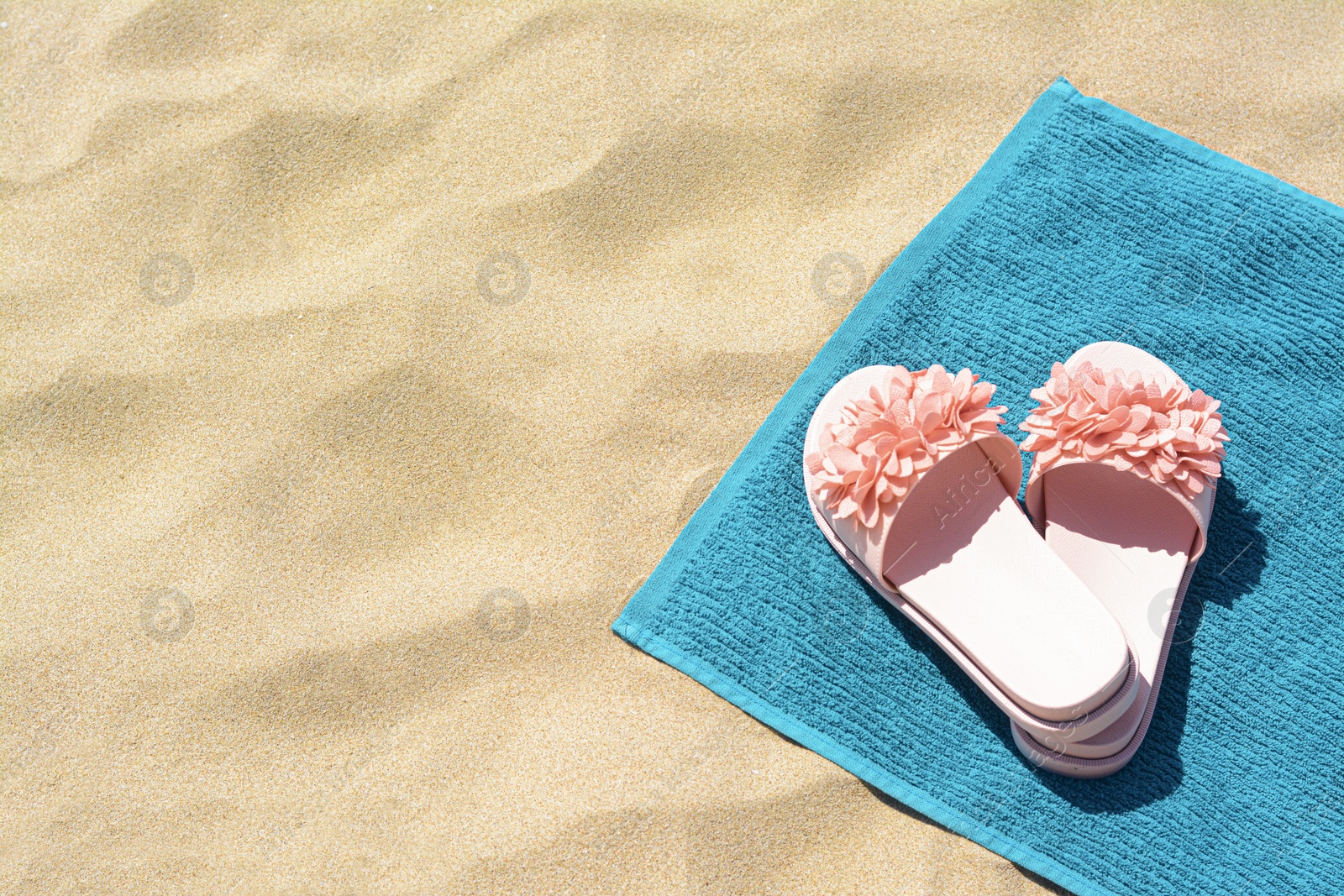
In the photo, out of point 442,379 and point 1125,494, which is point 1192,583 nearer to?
point 1125,494

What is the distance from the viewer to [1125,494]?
1096 mm

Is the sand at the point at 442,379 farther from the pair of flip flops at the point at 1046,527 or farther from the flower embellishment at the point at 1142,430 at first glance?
the flower embellishment at the point at 1142,430

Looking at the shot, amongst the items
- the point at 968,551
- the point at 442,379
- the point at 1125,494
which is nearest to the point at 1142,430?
the point at 1125,494

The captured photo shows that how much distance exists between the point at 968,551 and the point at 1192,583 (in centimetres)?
30

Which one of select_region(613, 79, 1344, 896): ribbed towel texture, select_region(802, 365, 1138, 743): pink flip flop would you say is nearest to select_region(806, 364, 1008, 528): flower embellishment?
select_region(802, 365, 1138, 743): pink flip flop

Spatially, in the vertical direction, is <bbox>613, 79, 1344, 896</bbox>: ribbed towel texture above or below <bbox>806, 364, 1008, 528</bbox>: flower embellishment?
below

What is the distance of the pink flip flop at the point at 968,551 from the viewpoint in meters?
1.03

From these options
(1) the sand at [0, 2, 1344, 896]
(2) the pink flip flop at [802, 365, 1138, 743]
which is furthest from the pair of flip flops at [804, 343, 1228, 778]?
(1) the sand at [0, 2, 1344, 896]

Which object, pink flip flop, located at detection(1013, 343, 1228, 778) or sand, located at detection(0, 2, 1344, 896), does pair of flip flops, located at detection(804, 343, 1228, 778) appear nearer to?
pink flip flop, located at detection(1013, 343, 1228, 778)

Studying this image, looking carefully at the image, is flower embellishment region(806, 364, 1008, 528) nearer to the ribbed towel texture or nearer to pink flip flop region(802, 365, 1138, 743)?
pink flip flop region(802, 365, 1138, 743)

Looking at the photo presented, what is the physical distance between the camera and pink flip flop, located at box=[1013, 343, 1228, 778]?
1.05m

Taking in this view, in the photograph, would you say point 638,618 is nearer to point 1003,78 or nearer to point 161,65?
point 1003,78

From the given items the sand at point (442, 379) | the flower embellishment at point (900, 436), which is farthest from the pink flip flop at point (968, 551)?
the sand at point (442, 379)

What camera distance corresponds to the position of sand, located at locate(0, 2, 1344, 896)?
112 centimetres
